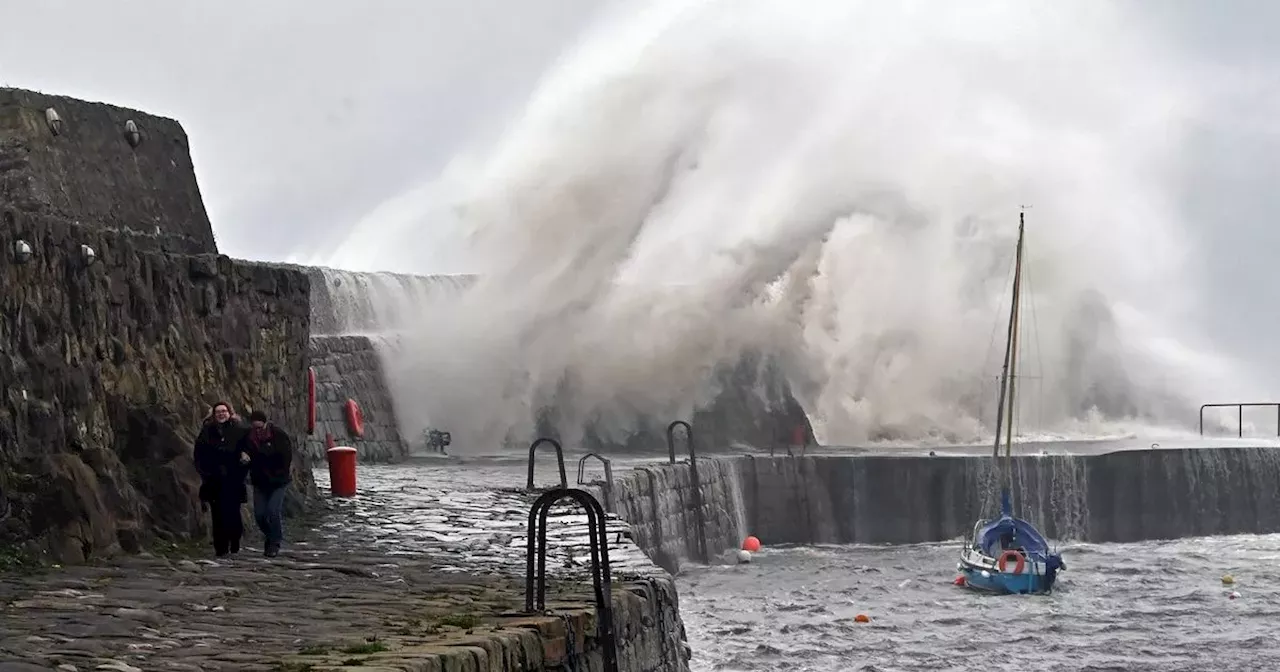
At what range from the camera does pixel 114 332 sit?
12977 millimetres

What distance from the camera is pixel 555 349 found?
36562mm

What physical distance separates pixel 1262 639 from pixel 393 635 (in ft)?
48.2

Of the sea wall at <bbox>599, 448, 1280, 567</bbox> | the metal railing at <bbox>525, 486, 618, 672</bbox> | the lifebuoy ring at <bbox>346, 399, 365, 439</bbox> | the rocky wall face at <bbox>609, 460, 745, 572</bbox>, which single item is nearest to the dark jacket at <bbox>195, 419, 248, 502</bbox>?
the metal railing at <bbox>525, 486, 618, 672</bbox>

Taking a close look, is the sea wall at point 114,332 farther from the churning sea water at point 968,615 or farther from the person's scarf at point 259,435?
the churning sea water at point 968,615

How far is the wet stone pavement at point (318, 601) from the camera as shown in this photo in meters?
8.18

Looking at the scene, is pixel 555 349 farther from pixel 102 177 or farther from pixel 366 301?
pixel 102 177

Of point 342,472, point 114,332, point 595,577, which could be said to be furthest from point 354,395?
point 595,577

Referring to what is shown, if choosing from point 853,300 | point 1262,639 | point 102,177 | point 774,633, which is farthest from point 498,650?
point 853,300

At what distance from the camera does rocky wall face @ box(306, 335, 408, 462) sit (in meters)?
28.1

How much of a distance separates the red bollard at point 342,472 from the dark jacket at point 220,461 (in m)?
5.28

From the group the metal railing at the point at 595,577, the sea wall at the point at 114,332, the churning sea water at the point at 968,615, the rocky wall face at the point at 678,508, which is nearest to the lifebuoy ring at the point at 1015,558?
the churning sea water at the point at 968,615

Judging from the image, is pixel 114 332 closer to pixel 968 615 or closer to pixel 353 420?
pixel 968 615

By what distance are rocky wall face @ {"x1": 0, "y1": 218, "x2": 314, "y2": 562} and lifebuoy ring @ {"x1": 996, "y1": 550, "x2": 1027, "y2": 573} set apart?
1209 centimetres

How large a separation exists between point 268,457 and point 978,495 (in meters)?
19.0
